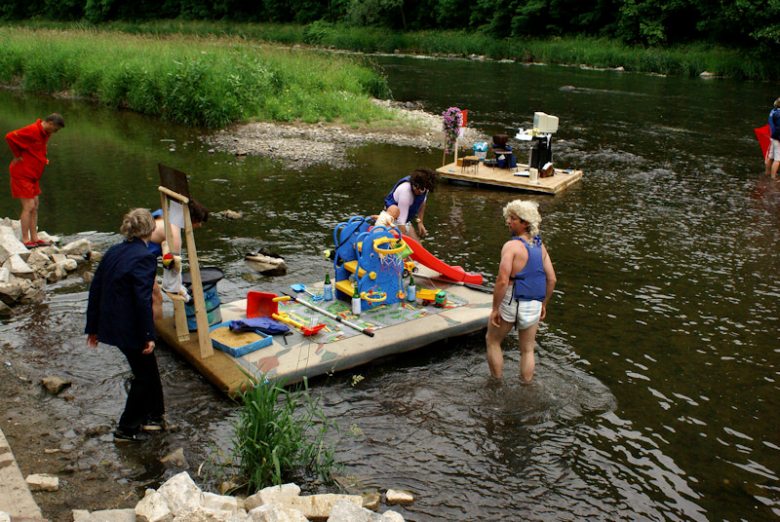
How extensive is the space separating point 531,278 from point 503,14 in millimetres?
52366

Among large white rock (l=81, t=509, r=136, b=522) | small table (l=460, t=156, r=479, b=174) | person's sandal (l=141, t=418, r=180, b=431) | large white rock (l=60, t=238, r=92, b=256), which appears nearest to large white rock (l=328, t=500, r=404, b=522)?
large white rock (l=81, t=509, r=136, b=522)

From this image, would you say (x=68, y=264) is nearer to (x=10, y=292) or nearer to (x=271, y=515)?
(x=10, y=292)

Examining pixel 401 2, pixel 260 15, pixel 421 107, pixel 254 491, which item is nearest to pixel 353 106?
pixel 421 107

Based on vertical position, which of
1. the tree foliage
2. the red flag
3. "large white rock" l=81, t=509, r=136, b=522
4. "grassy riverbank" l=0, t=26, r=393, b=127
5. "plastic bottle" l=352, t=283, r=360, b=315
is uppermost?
the tree foliage

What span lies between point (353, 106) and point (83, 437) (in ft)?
59.5

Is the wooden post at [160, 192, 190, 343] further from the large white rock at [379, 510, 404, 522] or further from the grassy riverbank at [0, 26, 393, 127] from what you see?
the grassy riverbank at [0, 26, 393, 127]

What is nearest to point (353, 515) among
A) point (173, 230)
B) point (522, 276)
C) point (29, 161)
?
point (522, 276)

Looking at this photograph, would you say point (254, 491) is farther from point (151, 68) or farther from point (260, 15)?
point (260, 15)

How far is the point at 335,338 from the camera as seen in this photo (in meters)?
7.24

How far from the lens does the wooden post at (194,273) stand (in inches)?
249

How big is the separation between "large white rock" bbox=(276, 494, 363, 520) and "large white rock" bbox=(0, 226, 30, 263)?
259 inches

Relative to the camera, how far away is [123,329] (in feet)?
17.7

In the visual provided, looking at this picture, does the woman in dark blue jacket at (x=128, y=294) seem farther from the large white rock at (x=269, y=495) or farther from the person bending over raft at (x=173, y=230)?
the large white rock at (x=269, y=495)

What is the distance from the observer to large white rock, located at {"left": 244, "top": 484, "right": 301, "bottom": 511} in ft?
15.5
